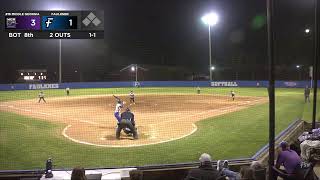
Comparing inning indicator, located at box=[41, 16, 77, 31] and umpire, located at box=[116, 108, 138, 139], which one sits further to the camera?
umpire, located at box=[116, 108, 138, 139]

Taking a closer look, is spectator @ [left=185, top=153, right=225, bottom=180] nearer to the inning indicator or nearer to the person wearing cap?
the person wearing cap

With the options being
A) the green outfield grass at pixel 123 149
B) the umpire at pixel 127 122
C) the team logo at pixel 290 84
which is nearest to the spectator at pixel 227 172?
the green outfield grass at pixel 123 149

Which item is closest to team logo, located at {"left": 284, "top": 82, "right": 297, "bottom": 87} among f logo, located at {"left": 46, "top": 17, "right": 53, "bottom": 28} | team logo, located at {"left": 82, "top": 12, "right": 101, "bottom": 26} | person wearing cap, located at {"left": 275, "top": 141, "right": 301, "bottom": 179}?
team logo, located at {"left": 82, "top": 12, "right": 101, "bottom": 26}

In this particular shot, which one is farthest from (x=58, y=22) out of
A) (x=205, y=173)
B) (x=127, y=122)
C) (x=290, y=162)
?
(x=290, y=162)

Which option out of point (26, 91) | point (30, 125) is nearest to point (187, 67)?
point (26, 91)

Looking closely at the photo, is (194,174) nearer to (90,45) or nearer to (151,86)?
(151,86)

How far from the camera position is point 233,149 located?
497 inches
